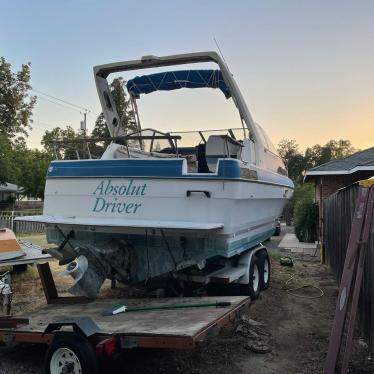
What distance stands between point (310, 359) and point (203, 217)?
196 cm

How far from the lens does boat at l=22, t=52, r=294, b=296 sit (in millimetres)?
5535

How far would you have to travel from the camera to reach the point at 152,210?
5730 mm

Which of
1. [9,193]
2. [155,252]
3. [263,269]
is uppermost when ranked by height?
[9,193]

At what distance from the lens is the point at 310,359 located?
4953 mm

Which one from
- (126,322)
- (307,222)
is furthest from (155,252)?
(307,222)

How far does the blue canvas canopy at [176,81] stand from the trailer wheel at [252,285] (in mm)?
2826

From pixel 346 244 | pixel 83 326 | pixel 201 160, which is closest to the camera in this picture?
pixel 83 326

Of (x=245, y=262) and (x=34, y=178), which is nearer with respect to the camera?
(x=245, y=262)

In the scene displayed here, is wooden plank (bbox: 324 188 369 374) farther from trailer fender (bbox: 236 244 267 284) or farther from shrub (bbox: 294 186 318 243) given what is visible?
shrub (bbox: 294 186 318 243)

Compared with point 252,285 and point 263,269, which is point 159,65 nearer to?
point 252,285

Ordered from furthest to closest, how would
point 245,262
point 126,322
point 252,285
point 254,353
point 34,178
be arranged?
1. point 34,178
2. point 252,285
3. point 245,262
4. point 254,353
5. point 126,322

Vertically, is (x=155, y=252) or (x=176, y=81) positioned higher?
(x=176, y=81)

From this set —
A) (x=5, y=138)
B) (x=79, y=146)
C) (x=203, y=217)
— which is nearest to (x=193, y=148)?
(x=79, y=146)

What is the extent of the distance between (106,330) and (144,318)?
0.63 m
